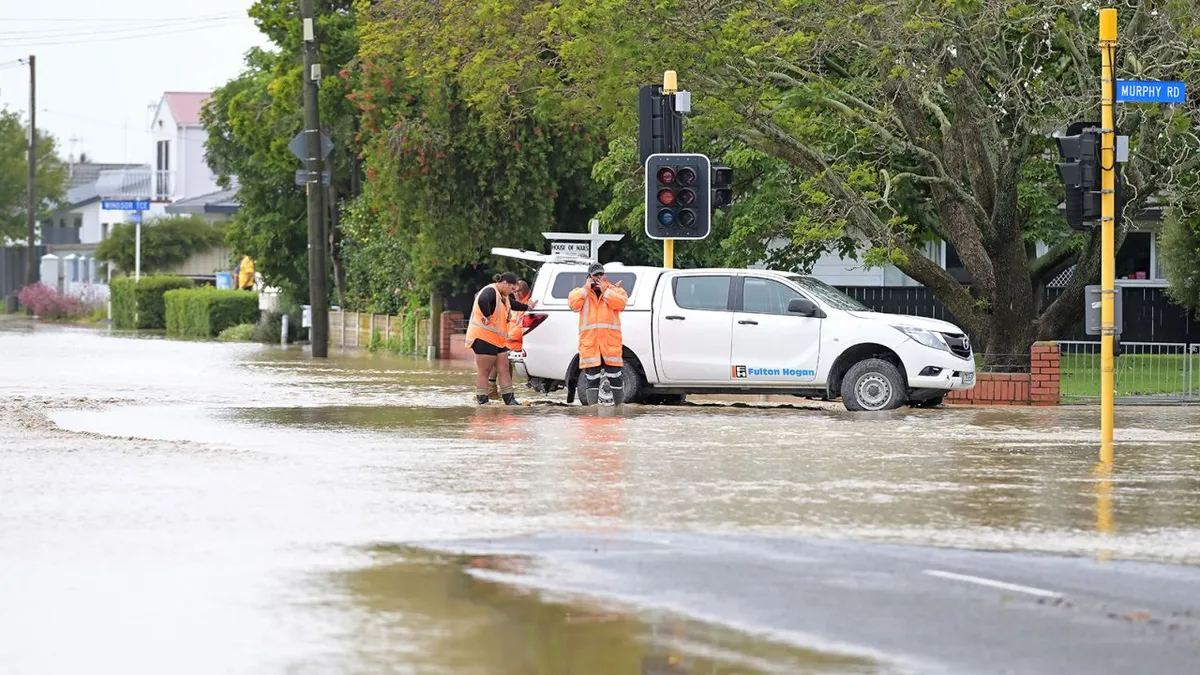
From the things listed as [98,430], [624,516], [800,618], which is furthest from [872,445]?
[800,618]

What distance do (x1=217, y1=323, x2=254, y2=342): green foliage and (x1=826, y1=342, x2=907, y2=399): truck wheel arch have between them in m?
31.3

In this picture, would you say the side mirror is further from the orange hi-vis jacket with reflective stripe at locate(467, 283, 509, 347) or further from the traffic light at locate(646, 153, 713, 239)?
the orange hi-vis jacket with reflective stripe at locate(467, 283, 509, 347)

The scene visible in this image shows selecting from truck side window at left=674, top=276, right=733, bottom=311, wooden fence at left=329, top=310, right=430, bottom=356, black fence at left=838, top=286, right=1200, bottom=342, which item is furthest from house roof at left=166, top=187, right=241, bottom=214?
truck side window at left=674, top=276, right=733, bottom=311

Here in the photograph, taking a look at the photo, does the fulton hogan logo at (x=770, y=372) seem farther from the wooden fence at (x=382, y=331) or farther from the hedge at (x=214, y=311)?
the hedge at (x=214, y=311)

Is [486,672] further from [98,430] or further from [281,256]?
[281,256]

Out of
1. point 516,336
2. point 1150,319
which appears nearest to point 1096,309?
point 516,336

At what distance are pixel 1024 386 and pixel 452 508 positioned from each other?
13464 millimetres

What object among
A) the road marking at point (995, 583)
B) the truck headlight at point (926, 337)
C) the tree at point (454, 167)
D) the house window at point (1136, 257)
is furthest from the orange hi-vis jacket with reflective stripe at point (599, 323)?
the house window at point (1136, 257)

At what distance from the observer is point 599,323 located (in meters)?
21.7

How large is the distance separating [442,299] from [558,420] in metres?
21.2

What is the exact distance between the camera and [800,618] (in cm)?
887

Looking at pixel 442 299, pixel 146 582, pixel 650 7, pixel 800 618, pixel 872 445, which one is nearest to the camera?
pixel 800 618

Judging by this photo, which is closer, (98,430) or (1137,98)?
(1137,98)

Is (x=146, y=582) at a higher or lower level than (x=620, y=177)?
lower
